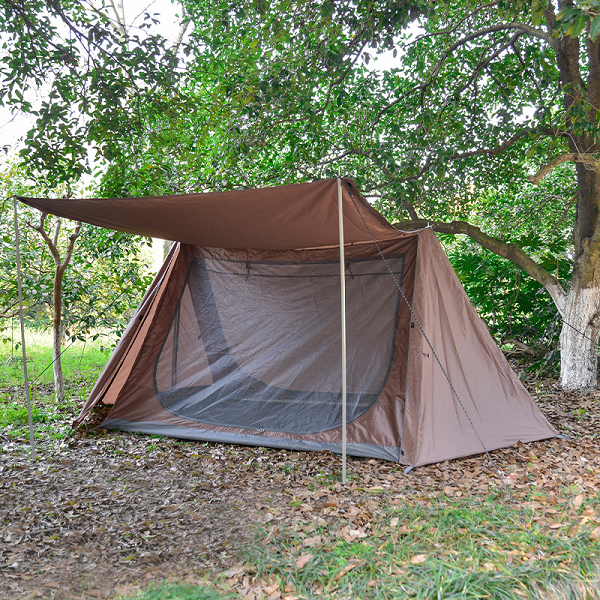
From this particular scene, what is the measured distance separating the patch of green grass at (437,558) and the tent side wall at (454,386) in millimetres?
769

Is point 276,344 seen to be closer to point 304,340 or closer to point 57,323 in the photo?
point 304,340

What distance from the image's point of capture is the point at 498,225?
5.69 meters

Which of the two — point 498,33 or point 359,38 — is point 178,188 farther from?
point 498,33

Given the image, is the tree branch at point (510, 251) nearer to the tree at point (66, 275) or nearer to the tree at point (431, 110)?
the tree at point (431, 110)

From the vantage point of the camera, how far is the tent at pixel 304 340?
9.62 ft

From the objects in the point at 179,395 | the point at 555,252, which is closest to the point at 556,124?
the point at 555,252

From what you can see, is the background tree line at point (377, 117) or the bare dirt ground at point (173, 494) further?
the background tree line at point (377, 117)

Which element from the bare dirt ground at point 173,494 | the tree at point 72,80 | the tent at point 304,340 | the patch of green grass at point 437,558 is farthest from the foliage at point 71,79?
the patch of green grass at point 437,558

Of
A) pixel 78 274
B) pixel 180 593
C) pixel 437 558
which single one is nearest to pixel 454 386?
pixel 437 558

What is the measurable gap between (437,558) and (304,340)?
192 cm

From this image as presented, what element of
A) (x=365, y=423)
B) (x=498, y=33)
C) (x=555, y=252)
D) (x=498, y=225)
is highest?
(x=498, y=33)

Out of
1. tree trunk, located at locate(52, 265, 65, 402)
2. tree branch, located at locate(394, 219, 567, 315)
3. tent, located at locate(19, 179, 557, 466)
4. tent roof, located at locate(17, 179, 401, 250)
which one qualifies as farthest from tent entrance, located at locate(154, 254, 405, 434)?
tree branch, located at locate(394, 219, 567, 315)

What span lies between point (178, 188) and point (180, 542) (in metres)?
3.28

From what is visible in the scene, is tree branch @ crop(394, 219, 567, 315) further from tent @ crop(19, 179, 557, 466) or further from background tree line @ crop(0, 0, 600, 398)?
tent @ crop(19, 179, 557, 466)
